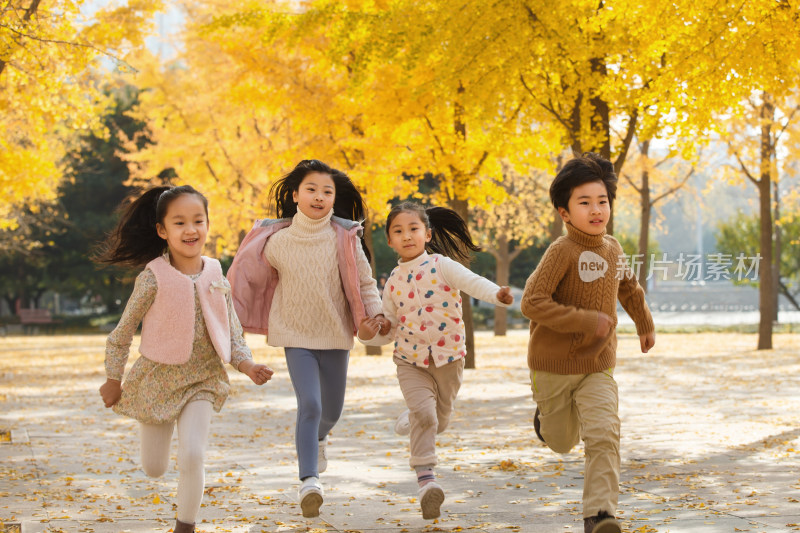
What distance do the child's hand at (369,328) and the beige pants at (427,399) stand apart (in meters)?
0.24

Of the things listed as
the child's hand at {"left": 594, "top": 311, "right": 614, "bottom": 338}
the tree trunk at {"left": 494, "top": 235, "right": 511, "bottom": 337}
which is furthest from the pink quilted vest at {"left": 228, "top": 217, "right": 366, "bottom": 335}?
the tree trunk at {"left": 494, "top": 235, "right": 511, "bottom": 337}

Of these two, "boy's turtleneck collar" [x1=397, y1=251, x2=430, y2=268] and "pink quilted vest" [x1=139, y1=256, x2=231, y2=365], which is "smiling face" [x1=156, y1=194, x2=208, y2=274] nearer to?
"pink quilted vest" [x1=139, y1=256, x2=231, y2=365]

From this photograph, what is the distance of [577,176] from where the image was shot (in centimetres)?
482

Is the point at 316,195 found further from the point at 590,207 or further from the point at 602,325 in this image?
the point at 602,325

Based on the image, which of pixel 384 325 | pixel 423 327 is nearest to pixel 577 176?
pixel 423 327

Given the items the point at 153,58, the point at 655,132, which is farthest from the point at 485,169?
the point at 153,58

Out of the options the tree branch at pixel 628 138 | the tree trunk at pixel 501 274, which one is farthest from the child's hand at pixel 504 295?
the tree trunk at pixel 501 274

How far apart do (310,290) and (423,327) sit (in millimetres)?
670

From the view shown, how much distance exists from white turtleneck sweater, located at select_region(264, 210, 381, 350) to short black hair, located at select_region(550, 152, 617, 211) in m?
1.24

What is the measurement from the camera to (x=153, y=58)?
2541 centimetres

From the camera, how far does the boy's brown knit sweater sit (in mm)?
4668

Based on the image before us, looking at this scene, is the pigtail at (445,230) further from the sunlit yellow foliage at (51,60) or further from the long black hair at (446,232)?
the sunlit yellow foliage at (51,60)

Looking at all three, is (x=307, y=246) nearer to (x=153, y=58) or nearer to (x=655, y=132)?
(x=655, y=132)

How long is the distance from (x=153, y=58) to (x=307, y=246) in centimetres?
2121
